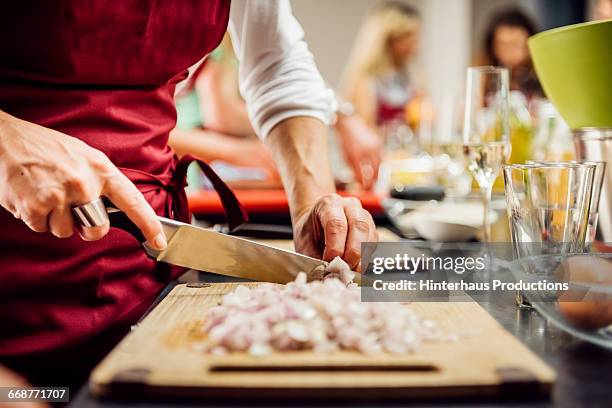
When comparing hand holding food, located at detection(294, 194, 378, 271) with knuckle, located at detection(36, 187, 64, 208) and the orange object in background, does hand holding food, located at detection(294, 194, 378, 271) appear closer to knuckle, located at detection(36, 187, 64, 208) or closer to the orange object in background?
knuckle, located at detection(36, 187, 64, 208)

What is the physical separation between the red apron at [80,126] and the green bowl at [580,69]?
50cm

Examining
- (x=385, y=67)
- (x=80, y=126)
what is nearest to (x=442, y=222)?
(x=80, y=126)

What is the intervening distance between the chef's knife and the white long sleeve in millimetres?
375

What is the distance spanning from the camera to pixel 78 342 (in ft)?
2.87

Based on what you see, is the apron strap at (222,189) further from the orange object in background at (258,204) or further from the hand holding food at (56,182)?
the orange object in background at (258,204)

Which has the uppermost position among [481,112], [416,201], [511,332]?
[481,112]

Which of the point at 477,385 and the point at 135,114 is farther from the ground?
the point at 135,114

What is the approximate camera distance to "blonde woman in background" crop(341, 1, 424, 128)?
5.36 metres

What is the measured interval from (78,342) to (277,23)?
0.60 m

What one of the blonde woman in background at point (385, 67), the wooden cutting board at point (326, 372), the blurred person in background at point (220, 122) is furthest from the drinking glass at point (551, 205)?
the blonde woman in background at point (385, 67)

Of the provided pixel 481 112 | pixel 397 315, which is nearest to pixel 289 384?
pixel 397 315

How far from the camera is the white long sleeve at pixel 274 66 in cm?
115

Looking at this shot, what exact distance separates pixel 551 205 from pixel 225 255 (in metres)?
0.38

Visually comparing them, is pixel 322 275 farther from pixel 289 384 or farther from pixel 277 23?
pixel 277 23
